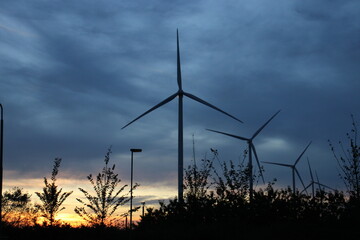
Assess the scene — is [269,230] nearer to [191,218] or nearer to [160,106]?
[191,218]

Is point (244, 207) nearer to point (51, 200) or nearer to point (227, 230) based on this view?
point (227, 230)

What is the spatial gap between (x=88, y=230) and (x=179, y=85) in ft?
59.2

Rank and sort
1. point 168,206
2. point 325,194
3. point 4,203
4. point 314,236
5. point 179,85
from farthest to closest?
point 4,203
point 179,85
point 168,206
point 325,194
point 314,236

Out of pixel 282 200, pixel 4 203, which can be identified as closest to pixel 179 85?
pixel 282 200

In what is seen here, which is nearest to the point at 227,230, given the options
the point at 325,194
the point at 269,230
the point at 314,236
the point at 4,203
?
the point at 269,230

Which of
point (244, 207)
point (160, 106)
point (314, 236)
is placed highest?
point (160, 106)

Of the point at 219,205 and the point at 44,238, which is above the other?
the point at 219,205

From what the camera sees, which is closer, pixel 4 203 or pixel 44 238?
pixel 44 238

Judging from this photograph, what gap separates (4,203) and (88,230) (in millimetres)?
44715

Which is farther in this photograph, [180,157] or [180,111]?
[180,111]

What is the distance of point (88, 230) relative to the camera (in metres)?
35.3

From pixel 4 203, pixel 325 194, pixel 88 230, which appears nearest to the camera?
pixel 88 230

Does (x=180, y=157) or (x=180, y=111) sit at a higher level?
(x=180, y=111)

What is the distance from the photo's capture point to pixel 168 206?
4322cm
